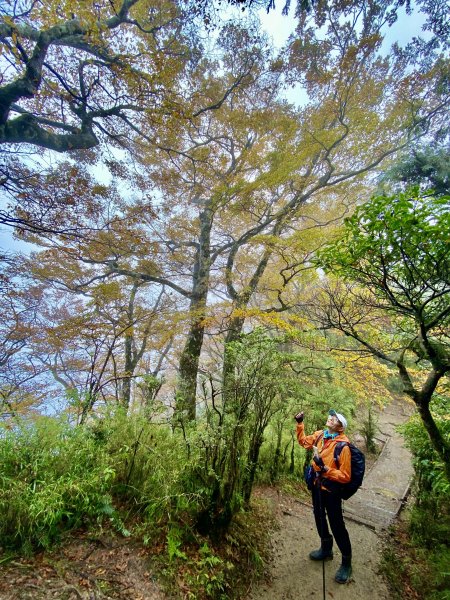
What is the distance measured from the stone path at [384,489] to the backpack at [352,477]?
2.11 meters

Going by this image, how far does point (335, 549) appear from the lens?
11.1ft

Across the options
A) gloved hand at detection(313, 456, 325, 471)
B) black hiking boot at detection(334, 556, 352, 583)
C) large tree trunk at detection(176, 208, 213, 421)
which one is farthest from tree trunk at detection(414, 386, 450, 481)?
large tree trunk at detection(176, 208, 213, 421)

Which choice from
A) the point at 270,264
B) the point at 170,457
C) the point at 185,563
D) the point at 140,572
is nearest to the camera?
the point at 140,572

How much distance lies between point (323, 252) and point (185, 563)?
12.4 feet

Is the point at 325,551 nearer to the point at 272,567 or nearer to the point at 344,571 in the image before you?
the point at 344,571

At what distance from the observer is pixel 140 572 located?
2158mm

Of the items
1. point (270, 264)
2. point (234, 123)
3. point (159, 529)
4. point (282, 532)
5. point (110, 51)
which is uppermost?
point (234, 123)

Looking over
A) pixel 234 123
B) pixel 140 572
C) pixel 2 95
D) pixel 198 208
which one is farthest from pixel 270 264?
pixel 140 572

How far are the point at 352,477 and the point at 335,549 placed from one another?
1655 millimetres

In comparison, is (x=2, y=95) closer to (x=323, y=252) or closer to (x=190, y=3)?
(x=190, y=3)

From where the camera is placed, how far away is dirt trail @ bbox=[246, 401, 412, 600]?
273 cm

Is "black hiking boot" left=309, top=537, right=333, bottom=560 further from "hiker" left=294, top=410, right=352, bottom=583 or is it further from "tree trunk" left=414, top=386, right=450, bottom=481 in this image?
"tree trunk" left=414, top=386, right=450, bottom=481

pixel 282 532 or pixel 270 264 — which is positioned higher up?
pixel 270 264

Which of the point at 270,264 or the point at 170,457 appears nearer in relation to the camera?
the point at 170,457
